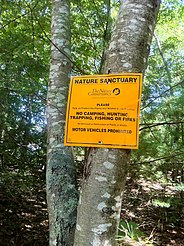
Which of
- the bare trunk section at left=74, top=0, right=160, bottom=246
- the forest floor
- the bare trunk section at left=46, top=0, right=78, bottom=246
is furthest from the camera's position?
the forest floor

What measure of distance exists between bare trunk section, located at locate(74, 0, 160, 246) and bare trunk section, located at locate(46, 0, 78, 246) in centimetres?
37

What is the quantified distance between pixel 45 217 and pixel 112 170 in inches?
143

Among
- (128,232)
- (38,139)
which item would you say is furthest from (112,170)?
(38,139)

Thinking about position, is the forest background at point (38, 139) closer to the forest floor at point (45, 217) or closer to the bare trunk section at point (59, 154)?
the forest floor at point (45, 217)

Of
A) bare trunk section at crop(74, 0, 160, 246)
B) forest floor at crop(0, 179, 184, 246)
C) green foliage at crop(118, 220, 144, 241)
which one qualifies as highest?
bare trunk section at crop(74, 0, 160, 246)

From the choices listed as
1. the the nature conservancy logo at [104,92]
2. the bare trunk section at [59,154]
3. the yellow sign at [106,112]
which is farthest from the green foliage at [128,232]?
the the nature conservancy logo at [104,92]

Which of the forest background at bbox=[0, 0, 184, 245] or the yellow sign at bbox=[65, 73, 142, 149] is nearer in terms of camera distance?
the yellow sign at bbox=[65, 73, 142, 149]

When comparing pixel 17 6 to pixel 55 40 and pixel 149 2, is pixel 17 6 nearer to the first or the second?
pixel 55 40

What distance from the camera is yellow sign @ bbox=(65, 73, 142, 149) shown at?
135 cm

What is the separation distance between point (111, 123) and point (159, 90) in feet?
8.22

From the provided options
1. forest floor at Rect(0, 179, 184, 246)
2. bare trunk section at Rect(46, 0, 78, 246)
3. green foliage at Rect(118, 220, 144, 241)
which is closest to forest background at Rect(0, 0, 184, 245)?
forest floor at Rect(0, 179, 184, 246)

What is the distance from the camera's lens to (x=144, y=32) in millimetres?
1456

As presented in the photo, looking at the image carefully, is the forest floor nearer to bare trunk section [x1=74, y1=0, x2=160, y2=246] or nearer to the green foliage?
the green foliage

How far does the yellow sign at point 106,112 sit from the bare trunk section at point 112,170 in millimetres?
51
